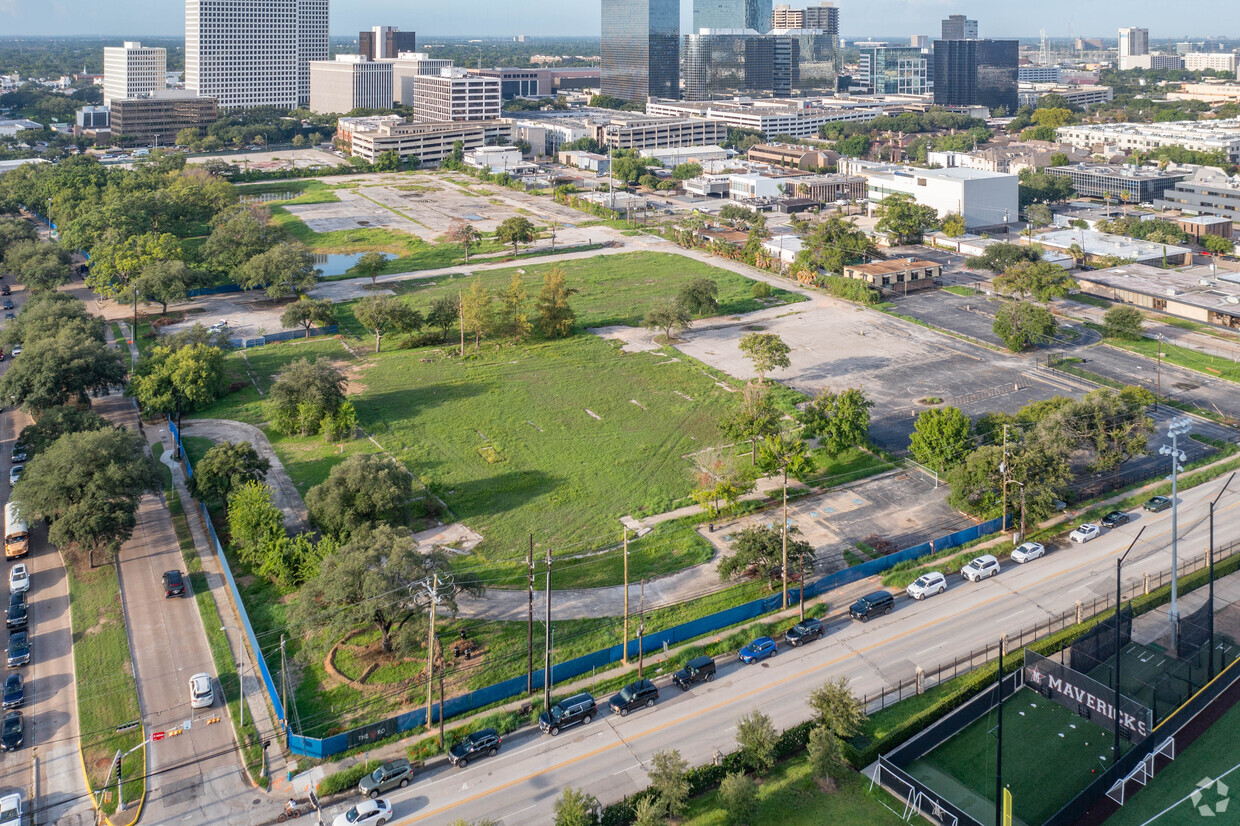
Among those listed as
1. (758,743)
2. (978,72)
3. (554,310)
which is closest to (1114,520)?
(758,743)

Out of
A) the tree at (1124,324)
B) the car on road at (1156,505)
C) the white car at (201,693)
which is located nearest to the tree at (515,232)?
the tree at (1124,324)

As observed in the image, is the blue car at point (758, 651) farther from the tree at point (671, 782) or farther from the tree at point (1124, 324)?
the tree at point (1124, 324)

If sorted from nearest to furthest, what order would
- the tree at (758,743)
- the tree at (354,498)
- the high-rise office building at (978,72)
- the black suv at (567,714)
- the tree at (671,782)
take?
1. the tree at (671,782)
2. the tree at (758,743)
3. the black suv at (567,714)
4. the tree at (354,498)
5. the high-rise office building at (978,72)

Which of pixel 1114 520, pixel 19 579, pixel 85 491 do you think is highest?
pixel 85 491

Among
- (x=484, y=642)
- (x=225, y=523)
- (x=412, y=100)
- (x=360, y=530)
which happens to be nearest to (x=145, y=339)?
(x=225, y=523)

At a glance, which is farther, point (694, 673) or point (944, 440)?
point (944, 440)

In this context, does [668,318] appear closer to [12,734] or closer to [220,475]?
[220,475]

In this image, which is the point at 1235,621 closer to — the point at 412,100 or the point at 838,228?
the point at 838,228
